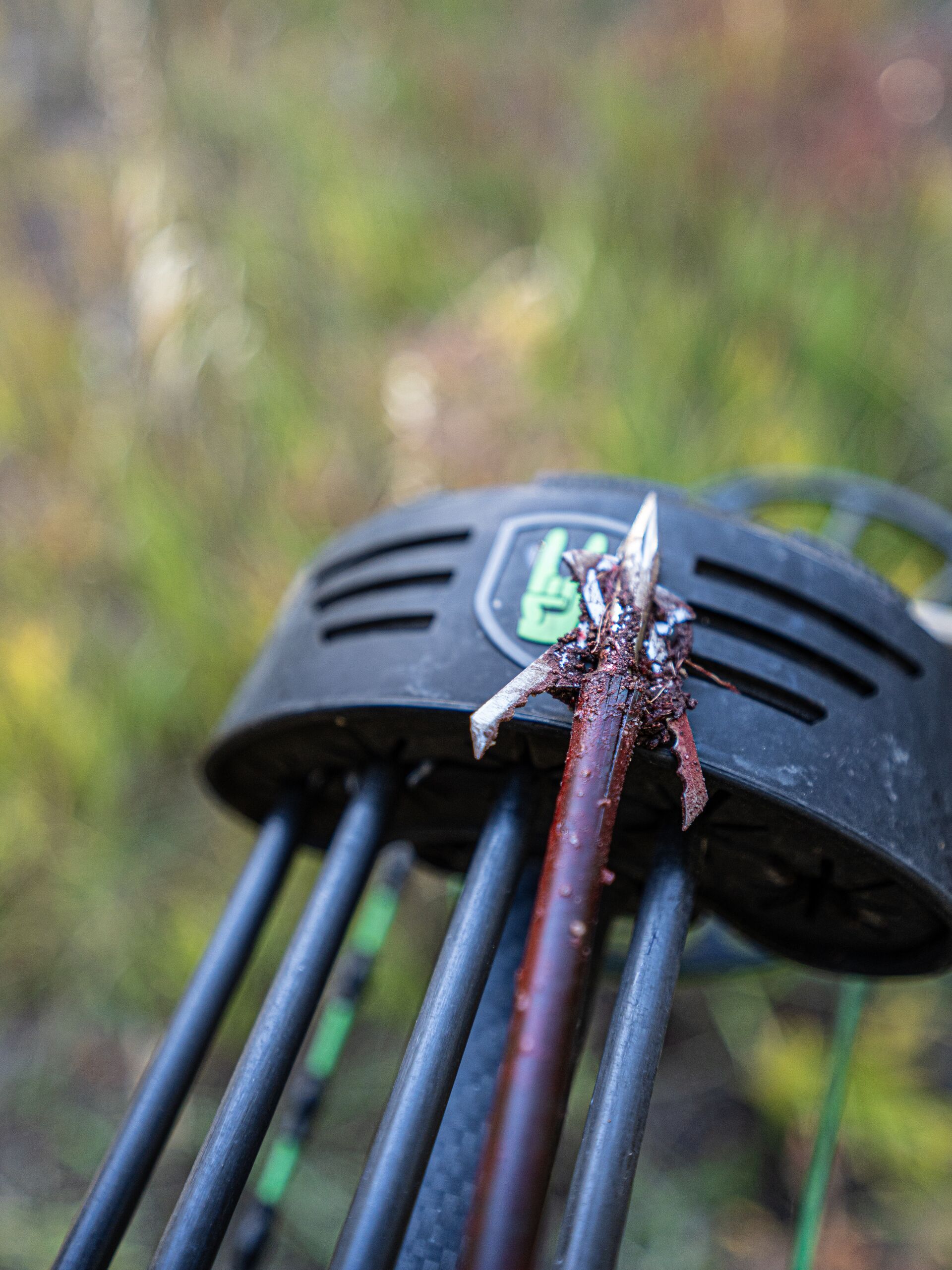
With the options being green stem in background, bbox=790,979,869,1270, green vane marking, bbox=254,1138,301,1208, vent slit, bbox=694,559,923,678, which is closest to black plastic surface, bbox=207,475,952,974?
vent slit, bbox=694,559,923,678

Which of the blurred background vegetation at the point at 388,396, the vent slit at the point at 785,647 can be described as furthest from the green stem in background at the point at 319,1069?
the vent slit at the point at 785,647

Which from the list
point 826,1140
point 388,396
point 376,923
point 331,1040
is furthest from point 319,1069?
point 388,396

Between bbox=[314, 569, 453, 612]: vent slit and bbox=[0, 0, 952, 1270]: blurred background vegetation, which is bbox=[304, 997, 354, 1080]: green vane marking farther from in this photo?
bbox=[314, 569, 453, 612]: vent slit

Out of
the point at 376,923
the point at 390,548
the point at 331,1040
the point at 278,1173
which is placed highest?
the point at 390,548

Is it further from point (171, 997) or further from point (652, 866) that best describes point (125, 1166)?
point (171, 997)

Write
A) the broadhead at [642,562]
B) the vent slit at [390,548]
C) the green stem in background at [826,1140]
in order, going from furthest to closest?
the green stem in background at [826,1140] → the vent slit at [390,548] → the broadhead at [642,562]

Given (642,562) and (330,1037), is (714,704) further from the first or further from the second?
(330,1037)

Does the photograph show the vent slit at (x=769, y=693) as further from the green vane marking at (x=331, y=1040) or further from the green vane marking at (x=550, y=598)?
the green vane marking at (x=331, y=1040)
